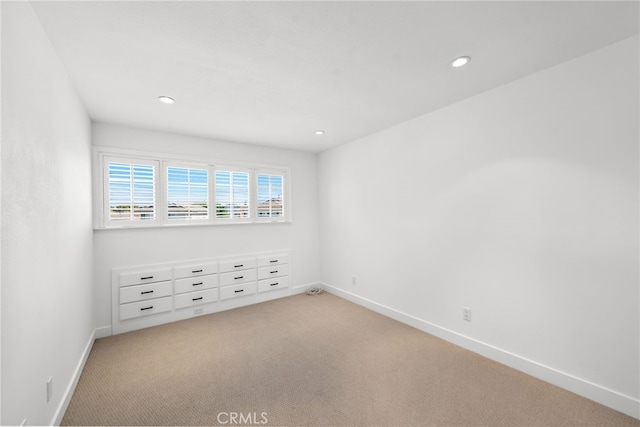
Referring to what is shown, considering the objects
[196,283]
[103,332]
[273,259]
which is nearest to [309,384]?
[196,283]

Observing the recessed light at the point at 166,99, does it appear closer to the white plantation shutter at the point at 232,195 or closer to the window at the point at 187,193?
the window at the point at 187,193

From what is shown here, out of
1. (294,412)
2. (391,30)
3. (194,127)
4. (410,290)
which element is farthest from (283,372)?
(194,127)

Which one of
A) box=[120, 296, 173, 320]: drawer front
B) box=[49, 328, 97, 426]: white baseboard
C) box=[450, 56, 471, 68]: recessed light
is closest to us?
box=[49, 328, 97, 426]: white baseboard

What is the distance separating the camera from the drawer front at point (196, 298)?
351 cm

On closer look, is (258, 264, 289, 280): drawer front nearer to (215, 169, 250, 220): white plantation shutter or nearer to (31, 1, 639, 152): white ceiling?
(215, 169, 250, 220): white plantation shutter

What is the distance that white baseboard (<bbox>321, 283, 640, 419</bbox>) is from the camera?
5.99 feet

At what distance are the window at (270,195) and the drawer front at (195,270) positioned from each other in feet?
3.44

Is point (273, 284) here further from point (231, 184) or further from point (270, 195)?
point (231, 184)

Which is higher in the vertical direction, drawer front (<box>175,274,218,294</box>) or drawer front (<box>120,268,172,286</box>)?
drawer front (<box>120,268,172,286</box>)

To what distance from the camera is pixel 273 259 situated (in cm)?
→ 430

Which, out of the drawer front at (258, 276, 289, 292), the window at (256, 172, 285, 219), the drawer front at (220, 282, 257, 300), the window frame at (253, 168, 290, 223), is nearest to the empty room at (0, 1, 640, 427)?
the drawer front at (220, 282, 257, 300)

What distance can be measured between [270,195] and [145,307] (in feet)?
7.53

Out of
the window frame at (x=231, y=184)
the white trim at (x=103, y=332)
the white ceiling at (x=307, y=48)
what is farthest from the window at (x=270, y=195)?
the white trim at (x=103, y=332)

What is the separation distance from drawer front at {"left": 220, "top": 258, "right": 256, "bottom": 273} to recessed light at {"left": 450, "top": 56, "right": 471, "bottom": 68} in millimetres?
3488
